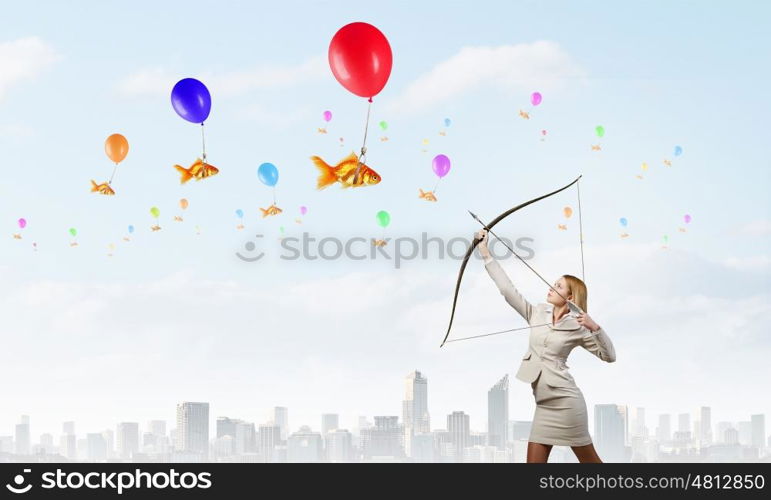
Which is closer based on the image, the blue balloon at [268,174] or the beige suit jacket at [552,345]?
the beige suit jacket at [552,345]

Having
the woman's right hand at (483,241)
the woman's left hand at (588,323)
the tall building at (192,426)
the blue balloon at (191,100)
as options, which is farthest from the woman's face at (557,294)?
the tall building at (192,426)

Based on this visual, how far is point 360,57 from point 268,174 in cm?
290

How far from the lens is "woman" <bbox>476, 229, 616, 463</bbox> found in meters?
4.79

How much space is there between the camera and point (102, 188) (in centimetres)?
899

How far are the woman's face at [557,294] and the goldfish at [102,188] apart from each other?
17.8 ft

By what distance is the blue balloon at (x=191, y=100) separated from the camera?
321 inches

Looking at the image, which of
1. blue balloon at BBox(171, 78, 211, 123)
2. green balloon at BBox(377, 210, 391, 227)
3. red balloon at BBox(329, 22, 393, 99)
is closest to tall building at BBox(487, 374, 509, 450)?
green balloon at BBox(377, 210, 391, 227)

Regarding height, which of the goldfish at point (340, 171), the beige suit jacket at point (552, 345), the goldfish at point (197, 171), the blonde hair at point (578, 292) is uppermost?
the goldfish at point (197, 171)

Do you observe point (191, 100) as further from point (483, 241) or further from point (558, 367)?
point (558, 367)

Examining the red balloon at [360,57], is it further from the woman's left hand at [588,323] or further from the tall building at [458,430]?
the tall building at [458,430]

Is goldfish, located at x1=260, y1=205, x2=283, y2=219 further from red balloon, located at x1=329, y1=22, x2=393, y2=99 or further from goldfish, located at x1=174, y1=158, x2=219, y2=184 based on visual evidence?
red balloon, located at x1=329, y1=22, x2=393, y2=99

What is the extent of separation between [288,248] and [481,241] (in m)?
3.68

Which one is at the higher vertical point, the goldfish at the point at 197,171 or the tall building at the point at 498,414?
the goldfish at the point at 197,171
